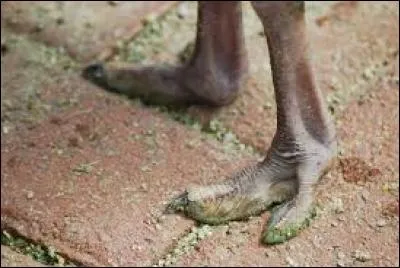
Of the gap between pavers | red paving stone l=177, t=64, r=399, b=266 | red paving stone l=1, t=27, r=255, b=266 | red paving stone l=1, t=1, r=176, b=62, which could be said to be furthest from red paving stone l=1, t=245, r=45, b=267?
red paving stone l=1, t=1, r=176, b=62

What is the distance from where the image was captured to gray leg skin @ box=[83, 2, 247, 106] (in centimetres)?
265

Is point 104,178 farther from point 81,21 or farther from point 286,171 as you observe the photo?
point 81,21

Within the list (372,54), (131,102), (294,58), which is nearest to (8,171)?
(131,102)

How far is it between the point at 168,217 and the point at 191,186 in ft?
0.31

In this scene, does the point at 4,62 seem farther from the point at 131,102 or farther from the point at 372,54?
the point at 372,54

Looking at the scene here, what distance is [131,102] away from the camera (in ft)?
9.29

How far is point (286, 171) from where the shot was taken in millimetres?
2377

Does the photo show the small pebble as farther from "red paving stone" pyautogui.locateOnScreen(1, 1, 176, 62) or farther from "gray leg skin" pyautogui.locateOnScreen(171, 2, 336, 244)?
"gray leg skin" pyautogui.locateOnScreen(171, 2, 336, 244)

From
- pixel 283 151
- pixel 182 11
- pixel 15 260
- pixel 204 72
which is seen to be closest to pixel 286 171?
pixel 283 151

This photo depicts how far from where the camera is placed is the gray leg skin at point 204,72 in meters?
2.65

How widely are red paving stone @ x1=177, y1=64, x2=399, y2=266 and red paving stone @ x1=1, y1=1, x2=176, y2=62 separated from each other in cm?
89

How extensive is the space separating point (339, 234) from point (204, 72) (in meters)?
0.64

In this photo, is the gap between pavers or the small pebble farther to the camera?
the small pebble

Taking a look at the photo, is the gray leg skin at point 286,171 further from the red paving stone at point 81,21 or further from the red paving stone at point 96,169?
the red paving stone at point 81,21
